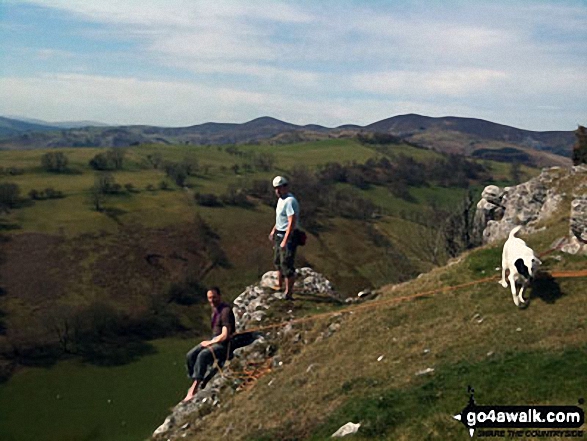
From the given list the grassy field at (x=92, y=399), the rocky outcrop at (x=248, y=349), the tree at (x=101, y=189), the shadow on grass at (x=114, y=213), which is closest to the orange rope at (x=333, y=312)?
the rocky outcrop at (x=248, y=349)

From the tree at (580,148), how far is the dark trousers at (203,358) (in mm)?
32390

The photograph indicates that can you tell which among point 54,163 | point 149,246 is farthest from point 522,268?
point 54,163

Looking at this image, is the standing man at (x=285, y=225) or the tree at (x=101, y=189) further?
the tree at (x=101, y=189)

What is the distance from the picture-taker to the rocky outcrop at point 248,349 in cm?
1608

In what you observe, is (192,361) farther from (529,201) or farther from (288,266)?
(529,201)

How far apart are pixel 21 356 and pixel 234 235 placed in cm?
5988

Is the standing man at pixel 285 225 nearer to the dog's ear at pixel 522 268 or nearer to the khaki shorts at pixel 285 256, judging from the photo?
the khaki shorts at pixel 285 256

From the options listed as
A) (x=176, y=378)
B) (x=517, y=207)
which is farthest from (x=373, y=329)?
(x=176, y=378)

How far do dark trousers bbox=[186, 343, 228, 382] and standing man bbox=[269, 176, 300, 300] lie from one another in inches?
159

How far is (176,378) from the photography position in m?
74.4

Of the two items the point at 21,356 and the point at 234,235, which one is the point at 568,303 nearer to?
the point at 21,356

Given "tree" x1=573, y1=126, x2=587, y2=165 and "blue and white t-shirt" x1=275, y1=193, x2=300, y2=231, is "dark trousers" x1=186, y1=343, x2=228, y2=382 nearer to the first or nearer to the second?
"blue and white t-shirt" x1=275, y1=193, x2=300, y2=231

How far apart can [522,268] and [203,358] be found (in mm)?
10814

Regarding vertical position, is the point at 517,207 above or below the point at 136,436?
above
